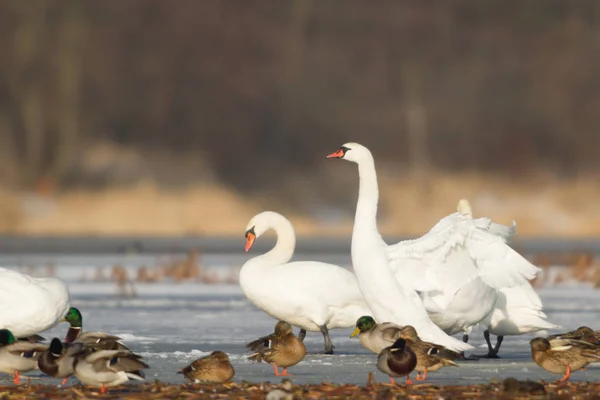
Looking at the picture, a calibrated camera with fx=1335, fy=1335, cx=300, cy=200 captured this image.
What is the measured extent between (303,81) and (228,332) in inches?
1184

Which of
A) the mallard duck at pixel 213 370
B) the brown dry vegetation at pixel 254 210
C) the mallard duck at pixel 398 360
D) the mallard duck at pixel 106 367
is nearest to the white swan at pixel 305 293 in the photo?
the mallard duck at pixel 398 360

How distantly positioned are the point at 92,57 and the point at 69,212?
7520 millimetres

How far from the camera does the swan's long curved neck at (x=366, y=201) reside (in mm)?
10711

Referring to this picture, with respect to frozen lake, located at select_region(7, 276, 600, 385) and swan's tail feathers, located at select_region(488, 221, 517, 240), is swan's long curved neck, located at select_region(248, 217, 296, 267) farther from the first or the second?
swan's tail feathers, located at select_region(488, 221, 517, 240)

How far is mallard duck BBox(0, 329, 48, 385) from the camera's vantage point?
347 inches

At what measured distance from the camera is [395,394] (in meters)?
8.30

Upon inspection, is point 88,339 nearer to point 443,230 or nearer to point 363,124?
point 443,230

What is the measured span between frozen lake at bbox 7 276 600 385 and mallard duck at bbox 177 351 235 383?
1.35ft

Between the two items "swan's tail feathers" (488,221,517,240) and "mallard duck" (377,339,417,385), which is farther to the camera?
"swan's tail feathers" (488,221,517,240)

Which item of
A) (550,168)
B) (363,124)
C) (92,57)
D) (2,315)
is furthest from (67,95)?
(2,315)

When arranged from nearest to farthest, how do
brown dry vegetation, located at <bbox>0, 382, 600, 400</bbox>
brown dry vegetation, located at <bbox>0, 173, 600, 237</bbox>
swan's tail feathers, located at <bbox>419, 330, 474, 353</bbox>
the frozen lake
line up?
1. brown dry vegetation, located at <bbox>0, 382, 600, 400</bbox>
2. the frozen lake
3. swan's tail feathers, located at <bbox>419, 330, 474, 353</bbox>
4. brown dry vegetation, located at <bbox>0, 173, 600, 237</bbox>

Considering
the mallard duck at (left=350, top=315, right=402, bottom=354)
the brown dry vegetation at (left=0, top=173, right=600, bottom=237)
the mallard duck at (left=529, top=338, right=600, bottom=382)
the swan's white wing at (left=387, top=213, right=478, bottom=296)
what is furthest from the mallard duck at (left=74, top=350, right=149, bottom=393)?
the brown dry vegetation at (left=0, top=173, right=600, bottom=237)

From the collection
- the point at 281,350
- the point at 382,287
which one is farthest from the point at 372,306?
the point at 281,350

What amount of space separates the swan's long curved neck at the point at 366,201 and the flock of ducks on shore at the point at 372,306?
0.04 ft
